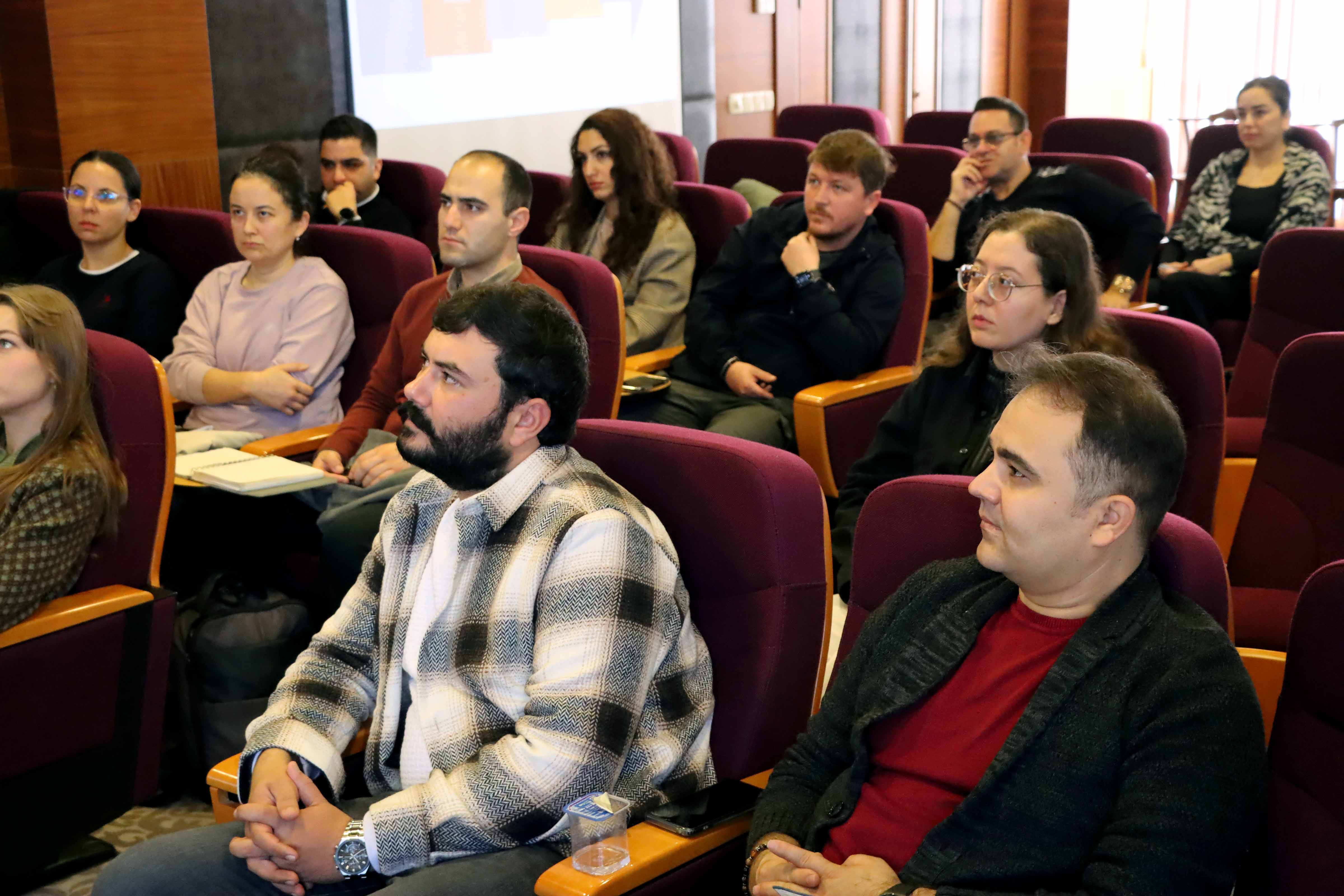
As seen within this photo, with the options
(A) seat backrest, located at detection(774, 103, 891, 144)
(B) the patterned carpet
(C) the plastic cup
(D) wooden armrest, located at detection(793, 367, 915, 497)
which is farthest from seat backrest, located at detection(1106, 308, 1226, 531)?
(A) seat backrest, located at detection(774, 103, 891, 144)

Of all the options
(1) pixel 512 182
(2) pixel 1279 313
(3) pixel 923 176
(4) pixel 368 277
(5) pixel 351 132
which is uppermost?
(5) pixel 351 132

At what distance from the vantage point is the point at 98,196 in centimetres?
354

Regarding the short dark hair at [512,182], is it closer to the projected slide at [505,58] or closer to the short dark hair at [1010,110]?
the short dark hair at [1010,110]

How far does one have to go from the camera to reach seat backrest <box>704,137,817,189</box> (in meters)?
5.18

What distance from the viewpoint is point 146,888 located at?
1.59 meters

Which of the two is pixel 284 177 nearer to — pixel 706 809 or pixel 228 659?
pixel 228 659

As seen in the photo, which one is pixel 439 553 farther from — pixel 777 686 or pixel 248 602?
pixel 248 602

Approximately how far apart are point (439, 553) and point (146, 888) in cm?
51

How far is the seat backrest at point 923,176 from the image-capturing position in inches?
191

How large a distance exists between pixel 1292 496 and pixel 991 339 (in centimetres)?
56

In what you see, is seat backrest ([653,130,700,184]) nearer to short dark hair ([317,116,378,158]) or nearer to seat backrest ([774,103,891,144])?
seat backrest ([774,103,891,144])

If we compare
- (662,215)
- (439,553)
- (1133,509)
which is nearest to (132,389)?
(439,553)

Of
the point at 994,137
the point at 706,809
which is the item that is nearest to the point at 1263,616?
the point at 706,809

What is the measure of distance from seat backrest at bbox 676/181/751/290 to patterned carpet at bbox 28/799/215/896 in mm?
2037
